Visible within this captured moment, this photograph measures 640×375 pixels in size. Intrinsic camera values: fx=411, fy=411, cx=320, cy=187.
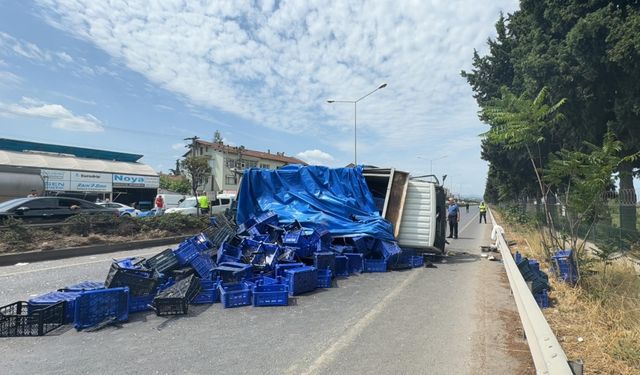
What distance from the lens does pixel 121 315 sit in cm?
582

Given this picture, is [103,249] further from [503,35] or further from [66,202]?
[503,35]

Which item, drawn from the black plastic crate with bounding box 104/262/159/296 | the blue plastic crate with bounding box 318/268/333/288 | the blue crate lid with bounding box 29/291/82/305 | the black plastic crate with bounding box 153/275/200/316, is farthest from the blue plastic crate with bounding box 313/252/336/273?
the blue crate lid with bounding box 29/291/82/305

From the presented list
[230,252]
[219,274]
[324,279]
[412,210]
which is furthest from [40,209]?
[412,210]

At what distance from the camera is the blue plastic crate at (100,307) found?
5500 mm

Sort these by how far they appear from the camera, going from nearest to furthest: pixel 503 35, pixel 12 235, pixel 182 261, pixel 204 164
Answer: pixel 182 261 → pixel 12 235 → pixel 503 35 → pixel 204 164

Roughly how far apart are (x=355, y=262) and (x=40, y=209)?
12.3 meters

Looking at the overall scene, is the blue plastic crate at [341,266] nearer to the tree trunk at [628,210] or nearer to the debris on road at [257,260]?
the debris on road at [257,260]

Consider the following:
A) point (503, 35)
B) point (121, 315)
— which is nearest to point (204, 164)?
point (503, 35)

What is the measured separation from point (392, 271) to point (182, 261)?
5251 millimetres

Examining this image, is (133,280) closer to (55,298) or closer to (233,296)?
(55,298)

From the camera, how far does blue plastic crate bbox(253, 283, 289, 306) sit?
266 inches

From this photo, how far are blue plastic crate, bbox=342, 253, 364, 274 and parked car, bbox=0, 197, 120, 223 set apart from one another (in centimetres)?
1014

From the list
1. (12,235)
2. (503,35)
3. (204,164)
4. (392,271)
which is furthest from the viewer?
(204,164)

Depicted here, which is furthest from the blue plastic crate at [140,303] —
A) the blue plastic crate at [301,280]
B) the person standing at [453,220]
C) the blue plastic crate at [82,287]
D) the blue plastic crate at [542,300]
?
the person standing at [453,220]
